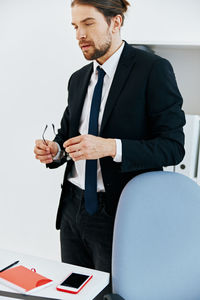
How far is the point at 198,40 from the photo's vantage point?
220 centimetres

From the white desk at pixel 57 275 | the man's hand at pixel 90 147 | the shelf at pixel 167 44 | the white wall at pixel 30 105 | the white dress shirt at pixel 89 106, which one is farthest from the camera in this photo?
the white wall at pixel 30 105

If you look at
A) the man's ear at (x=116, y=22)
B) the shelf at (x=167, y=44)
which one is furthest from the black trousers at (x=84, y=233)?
the shelf at (x=167, y=44)

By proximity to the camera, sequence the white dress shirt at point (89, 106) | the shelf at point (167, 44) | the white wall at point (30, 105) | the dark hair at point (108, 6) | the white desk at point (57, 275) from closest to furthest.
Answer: the white desk at point (57, 275) < the dark hair at point (108, 6) < the white dress shirt at point (89, 106) < the shelf at point (167, 44) < the white wall at point (30, 105)

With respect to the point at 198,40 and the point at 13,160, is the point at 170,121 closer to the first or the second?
the point at 198,40

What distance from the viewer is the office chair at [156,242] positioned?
1246 millimetres

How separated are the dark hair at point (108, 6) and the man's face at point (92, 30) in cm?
1

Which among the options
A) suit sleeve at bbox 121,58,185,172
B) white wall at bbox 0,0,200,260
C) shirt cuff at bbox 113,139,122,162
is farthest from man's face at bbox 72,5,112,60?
white wall at bbox 0,0,200,260

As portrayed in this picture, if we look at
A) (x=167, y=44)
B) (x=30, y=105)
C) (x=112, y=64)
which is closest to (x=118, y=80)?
(x=112, y=64)

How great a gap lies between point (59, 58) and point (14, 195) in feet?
3.55

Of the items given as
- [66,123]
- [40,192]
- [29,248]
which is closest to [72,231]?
[66,123]

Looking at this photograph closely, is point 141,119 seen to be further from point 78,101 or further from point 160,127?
point 78,101

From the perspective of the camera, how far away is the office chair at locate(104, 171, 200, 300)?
125 cm

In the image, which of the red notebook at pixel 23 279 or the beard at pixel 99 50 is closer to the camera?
the red notebook at pixel 23 279

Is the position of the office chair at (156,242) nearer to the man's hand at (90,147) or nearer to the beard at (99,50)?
the man's hand at (90,147)
